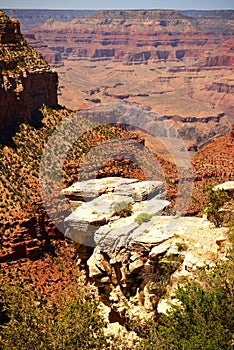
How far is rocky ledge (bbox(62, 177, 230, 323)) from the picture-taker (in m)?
22.3

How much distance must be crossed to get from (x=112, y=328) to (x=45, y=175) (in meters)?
15.0

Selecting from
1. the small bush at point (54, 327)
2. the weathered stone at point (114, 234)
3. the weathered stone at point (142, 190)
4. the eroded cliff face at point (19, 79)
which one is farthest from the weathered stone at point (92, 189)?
the eroded cliff face at point (19, 79)

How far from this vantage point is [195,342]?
17.5 metres

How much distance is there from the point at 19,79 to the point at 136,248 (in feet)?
71.6

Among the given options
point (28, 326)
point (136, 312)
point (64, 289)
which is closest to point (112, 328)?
point (136, 312)

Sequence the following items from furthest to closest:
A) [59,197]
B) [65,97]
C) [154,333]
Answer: [65,97] → [59,197] → [154,333]

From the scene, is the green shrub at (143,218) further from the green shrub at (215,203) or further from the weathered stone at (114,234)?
the green shrub at (215,203)

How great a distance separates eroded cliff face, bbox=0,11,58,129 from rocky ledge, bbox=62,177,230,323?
1464 cm

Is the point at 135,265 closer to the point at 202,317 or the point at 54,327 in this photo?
the point at 54,327

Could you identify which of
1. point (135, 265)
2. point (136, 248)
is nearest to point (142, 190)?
point (136, 248)

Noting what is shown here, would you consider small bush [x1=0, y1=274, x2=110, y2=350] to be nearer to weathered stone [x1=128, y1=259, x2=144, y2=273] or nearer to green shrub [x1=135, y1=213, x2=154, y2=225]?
weathered stone [x1=128, y1=259, x2=144, y2=273]

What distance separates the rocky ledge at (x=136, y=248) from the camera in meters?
22.3

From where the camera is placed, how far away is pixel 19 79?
4044 cm

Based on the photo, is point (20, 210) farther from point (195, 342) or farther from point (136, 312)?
point (195, 342)
